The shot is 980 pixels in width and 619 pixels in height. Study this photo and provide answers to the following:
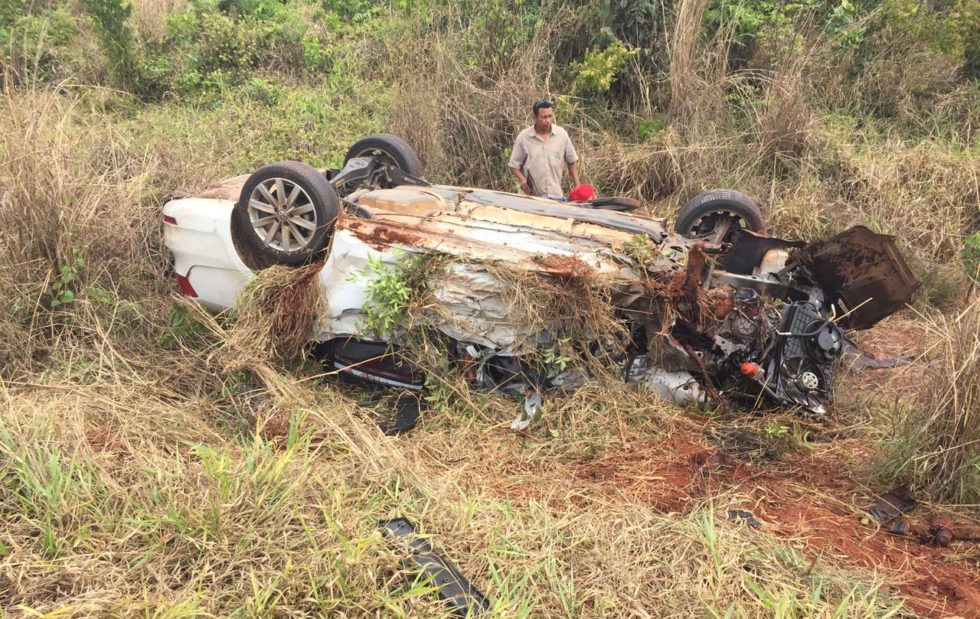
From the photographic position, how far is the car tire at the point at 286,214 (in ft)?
13.6

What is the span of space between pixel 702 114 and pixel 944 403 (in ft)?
15.7

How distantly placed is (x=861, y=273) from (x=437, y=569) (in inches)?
125

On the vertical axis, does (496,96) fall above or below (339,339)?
above

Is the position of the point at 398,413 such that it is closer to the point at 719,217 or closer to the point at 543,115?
the point at 719,217

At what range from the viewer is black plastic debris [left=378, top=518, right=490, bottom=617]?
2.34 m

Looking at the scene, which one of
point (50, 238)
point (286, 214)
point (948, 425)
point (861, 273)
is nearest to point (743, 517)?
point (948, 425)

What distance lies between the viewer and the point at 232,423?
398cm

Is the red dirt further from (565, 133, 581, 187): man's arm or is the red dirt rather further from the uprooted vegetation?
(565, 133, 581, 187): man's arm

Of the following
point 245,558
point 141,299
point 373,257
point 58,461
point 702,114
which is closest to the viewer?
point 245,558

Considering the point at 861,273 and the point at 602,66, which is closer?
the point at 861,273

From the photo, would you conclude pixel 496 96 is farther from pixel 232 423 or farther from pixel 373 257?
pixel 232 423

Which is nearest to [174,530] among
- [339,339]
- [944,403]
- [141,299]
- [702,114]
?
[339,339]

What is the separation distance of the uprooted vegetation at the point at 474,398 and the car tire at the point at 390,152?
1.53 meters

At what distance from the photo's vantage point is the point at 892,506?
3.17 meters
